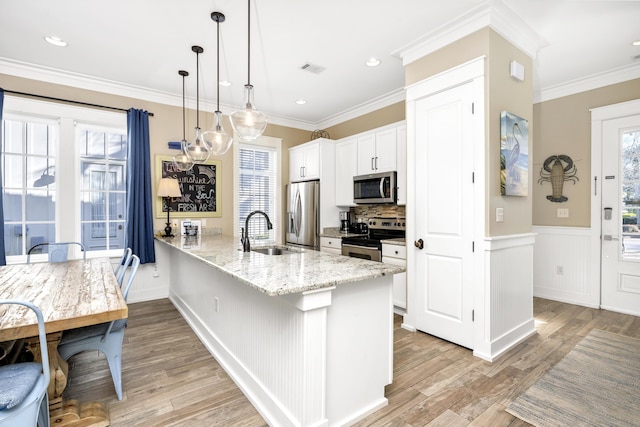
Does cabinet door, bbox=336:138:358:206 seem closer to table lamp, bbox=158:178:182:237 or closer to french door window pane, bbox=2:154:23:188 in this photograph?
table lamp, bbox=158:178:182:237

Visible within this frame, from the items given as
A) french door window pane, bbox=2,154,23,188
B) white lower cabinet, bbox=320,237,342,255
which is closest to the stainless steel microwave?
white lower cabinet, bbox=320,237,342,255

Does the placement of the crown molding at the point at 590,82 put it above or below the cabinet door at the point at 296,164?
above

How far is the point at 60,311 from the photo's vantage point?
1.56 meters

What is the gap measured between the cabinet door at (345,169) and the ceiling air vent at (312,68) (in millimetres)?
1214

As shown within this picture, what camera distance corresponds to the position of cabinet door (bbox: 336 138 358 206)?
4.62 metres

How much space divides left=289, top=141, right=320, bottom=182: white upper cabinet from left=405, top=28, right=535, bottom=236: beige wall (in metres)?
2.21

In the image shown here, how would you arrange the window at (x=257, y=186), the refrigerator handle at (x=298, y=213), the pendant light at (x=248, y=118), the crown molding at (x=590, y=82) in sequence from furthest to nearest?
the window at (x=257, y=186) < the refrigerator handle at (x=298, y=213) < the crown molding at (x=590, y=82) < the pendant light at (x=248, y=118)

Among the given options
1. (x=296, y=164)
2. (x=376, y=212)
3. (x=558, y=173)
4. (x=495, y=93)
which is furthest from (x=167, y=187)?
(x=558, y=173)

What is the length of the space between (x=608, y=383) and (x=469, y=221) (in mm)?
1438

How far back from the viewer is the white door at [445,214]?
2699 millimetres

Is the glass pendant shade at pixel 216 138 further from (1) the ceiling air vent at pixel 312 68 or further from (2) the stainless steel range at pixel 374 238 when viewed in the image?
(2) the stainless steel range at pixel 374 238

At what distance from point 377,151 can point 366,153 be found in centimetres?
21

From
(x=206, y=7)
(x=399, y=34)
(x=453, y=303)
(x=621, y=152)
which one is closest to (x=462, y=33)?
(x=399, y=34)

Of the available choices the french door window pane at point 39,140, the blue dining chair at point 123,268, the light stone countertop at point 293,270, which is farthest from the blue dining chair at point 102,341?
the french door window pane at point 39,140
